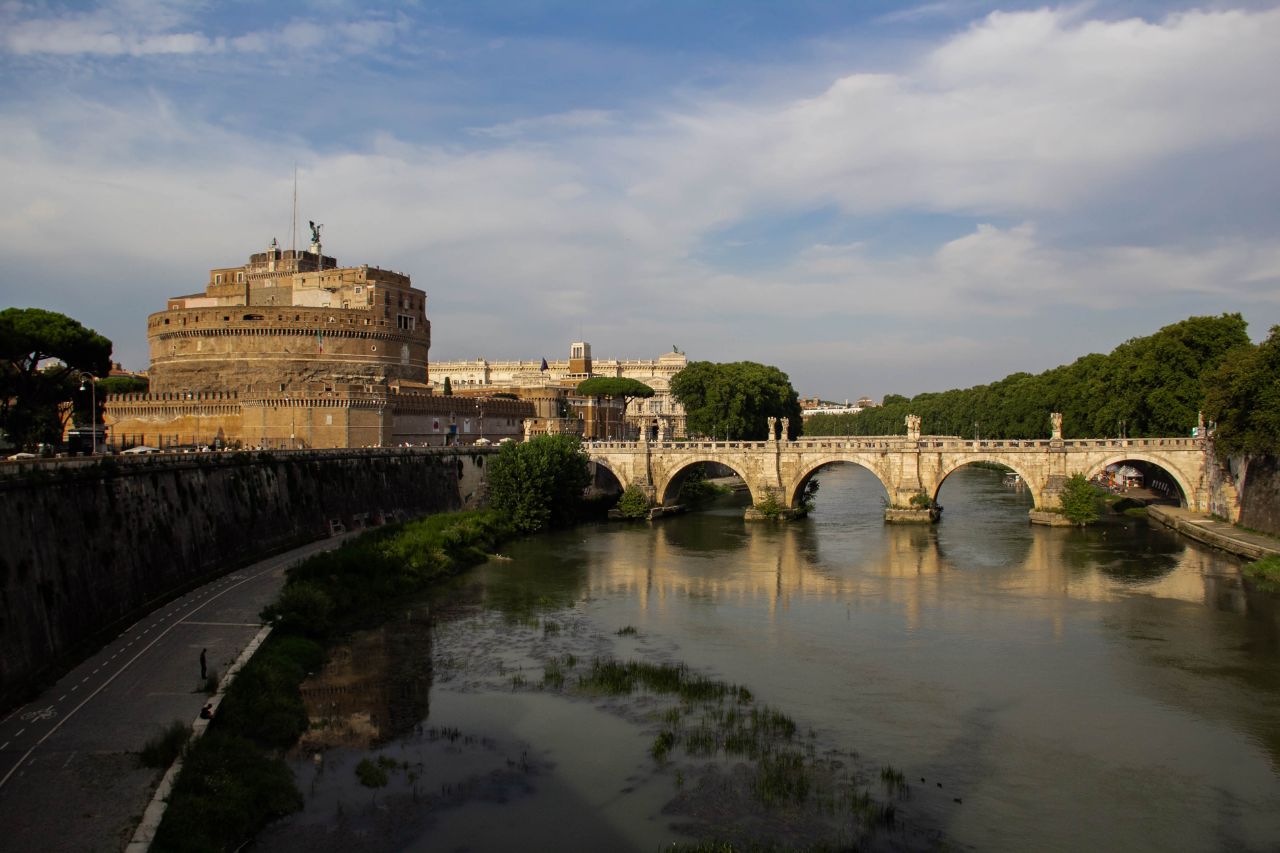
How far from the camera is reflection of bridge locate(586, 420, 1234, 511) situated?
45469 mm

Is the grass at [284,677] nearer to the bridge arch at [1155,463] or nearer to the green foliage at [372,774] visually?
the green foliage at [372,774]

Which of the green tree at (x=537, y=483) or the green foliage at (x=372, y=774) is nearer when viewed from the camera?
the green foliage at (x=372, y=774)

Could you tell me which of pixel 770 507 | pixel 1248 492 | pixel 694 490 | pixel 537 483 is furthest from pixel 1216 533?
pixel 694 490

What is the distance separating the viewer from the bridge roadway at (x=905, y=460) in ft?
149

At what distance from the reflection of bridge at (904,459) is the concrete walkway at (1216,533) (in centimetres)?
133

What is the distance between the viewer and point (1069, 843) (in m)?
14.2

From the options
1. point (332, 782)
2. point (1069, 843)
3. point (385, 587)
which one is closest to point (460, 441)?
point (385, 587)

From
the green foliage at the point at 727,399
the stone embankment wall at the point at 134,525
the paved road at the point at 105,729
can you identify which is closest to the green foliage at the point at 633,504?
the stone embankment wall at the point at 134,525

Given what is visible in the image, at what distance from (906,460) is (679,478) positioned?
13.7 m

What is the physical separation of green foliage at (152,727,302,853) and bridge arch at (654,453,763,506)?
3797 centimetres

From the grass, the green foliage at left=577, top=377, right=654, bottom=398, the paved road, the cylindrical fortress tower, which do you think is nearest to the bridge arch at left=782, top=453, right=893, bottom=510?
the grass

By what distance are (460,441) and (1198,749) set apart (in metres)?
51.1

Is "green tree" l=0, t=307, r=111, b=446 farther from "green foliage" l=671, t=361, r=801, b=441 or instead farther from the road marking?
"green foliage" l=671, t=361, r=801, b=441

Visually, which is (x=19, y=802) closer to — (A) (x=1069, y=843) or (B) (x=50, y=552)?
(B) (x=50, y=552)
